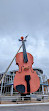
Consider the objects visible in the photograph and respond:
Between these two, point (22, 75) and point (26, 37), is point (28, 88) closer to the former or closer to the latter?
point (22, 75)

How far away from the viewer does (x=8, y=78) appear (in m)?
34.2

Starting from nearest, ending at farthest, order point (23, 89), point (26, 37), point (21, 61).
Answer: point (23, 89) < point (21, 61) < point (26, 37)

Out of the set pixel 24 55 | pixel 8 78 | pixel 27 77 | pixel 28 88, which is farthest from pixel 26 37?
pixel 8 78

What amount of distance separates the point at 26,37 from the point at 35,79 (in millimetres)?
7215

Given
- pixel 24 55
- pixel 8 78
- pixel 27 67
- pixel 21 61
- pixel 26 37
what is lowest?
pixel 8 78

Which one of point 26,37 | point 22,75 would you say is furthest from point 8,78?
point 22,75

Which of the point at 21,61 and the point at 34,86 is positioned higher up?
the point at 21,61

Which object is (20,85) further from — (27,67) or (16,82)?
(27,67)

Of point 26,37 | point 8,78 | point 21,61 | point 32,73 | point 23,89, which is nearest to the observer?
point 23,89

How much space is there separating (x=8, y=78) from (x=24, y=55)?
24977 mm

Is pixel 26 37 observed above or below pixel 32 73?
above

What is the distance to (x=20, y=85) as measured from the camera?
30.9 feet

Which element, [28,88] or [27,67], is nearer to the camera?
[28,88]

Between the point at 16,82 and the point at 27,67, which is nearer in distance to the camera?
the point at 16,82
